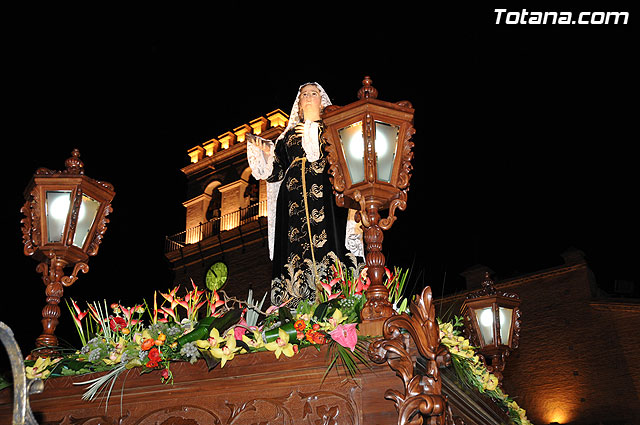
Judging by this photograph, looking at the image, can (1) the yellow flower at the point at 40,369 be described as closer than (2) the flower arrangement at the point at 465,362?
No

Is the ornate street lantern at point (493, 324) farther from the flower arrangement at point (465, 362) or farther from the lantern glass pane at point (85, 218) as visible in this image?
the lantern glass pane at point (85, 218)

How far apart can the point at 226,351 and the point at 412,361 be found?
1.02m

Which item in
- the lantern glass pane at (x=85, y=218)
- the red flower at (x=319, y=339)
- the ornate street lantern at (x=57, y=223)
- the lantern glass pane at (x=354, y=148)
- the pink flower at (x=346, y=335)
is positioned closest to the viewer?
the pink flower at (x=346, y=335)

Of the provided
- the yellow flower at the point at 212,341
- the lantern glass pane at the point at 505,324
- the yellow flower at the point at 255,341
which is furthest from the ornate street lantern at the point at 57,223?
the lantern glass pane at the point at 505,324

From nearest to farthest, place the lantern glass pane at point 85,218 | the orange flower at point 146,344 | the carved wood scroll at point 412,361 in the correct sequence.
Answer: the carved wood scroll at point 412,361
the orange flower at point 146,344
the lantern glass pane at point 85,218

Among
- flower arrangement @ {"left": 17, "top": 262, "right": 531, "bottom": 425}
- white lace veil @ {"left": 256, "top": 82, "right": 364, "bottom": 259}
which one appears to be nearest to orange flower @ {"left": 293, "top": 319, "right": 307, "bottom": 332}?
flower arrangement @ {"left": 17, "top": 262, "right": 531, "bottom": 425}

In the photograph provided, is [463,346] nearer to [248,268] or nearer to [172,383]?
[172,383]

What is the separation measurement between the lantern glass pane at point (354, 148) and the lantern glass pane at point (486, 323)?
374 cm

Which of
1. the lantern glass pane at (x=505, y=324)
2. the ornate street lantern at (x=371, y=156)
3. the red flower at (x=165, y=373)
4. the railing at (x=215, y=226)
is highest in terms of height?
the railing at (x=215, y=226)

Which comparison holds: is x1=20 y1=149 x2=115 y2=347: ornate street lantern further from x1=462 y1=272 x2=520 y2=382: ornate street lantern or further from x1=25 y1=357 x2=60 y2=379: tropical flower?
x1=462 y1=272 x2=520 y2=382: ornate street lantern

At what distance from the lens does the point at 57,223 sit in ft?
16.2

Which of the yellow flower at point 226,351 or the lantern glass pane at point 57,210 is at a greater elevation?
the lantern glass pane at point 57,210

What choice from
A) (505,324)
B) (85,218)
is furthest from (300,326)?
(505,324)

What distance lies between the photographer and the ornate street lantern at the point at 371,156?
12.1 feet
